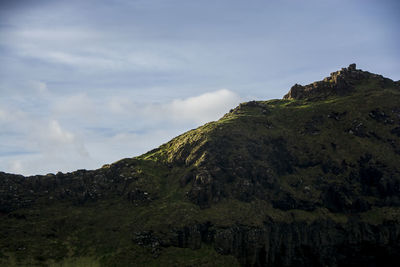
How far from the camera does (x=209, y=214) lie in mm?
163375

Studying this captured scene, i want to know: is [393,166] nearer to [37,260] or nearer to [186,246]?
[186,246]

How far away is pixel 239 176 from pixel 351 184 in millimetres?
61971

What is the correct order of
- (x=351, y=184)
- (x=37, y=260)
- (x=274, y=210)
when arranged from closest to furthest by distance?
(x=37, y=260) → (x=274, y=210) → (x=351, y=184)

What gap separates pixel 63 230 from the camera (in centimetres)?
15425

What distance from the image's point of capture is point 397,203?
18038 centimetres

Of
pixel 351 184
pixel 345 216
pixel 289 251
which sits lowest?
pixel 289 251

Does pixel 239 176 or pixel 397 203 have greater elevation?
pixel 239 176

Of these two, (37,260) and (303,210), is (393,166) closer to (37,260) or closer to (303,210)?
(303,210)

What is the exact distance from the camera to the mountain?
14512cm

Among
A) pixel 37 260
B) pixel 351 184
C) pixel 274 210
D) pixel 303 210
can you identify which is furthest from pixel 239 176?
pixel 37 260

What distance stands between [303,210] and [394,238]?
41965mm

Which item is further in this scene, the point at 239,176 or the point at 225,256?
the point at 239,176

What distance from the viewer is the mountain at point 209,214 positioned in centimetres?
14512

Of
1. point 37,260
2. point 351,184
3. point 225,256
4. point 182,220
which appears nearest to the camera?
point 37,260
